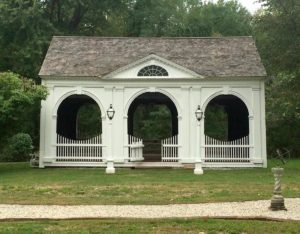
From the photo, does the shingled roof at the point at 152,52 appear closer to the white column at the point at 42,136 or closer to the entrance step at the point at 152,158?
the white column at the point at 42,136

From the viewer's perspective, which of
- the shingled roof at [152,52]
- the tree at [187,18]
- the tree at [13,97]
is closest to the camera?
the tree at [13,97]

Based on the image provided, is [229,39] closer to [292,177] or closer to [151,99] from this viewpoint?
[151,99]

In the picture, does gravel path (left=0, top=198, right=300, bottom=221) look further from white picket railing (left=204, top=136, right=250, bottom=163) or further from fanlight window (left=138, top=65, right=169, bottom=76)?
fanlight window (left=138, top=65, right=169, bottom=76)

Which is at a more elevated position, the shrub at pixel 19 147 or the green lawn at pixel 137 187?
the shrub at pixel 19 147

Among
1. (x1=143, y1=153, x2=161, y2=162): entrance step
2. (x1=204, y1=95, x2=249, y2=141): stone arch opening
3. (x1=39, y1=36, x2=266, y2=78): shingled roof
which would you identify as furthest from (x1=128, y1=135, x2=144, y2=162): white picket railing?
(x1=204, y1=95, x2=249, y2=141): stone arch opening

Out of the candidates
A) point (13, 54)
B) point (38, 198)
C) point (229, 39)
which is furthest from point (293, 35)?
point (13, 54)

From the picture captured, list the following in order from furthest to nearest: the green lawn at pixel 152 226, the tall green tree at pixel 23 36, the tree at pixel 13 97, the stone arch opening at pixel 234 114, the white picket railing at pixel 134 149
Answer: the tall green tree at pixel 23 36, the stone arch opening at pixel 234 114, the white picket railing at pixel 134 149, the tree at pixel 13 97, the green lawn at pixel 152 226

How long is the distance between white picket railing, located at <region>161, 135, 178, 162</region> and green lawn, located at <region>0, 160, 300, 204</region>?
2.95 m

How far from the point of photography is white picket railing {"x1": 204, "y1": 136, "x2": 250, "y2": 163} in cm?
2628

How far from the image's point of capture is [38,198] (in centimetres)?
1482

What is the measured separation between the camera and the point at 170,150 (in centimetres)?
2658

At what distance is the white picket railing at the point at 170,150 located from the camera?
26125mm

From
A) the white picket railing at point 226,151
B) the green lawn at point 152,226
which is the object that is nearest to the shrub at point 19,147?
the white picket railing at point 226,151

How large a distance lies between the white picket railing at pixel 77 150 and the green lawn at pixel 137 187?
3250 mm
